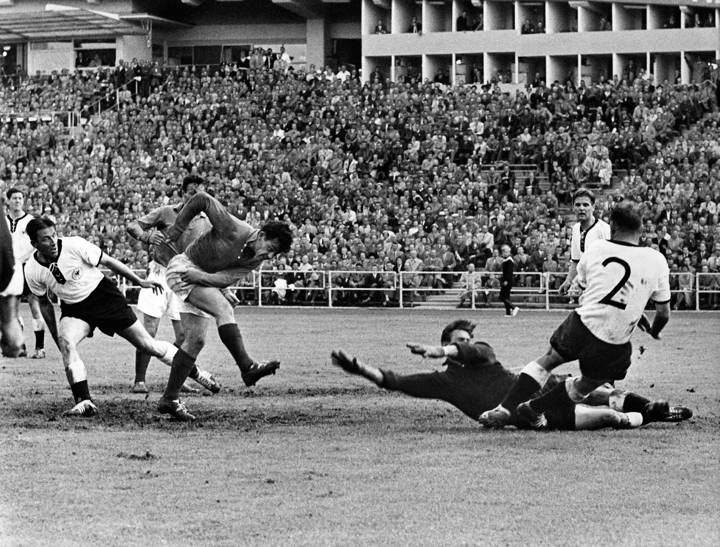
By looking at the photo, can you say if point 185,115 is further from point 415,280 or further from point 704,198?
point 704,198

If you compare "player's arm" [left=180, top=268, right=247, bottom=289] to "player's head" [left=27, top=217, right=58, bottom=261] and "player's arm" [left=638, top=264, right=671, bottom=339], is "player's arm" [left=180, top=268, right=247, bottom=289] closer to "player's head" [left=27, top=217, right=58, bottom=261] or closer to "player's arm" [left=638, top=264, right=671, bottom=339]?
"player's head" [left=27, top=217, right=58, bottom=261]

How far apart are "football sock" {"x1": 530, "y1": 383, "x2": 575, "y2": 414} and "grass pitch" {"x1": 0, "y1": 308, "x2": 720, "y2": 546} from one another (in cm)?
24

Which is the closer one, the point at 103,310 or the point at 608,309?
the point at 608,309

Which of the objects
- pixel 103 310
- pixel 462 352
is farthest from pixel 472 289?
pixel 462 352

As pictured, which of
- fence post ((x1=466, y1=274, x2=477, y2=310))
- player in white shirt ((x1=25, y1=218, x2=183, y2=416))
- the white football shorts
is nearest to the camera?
the white football shorts

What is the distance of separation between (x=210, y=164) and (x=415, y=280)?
974 cm

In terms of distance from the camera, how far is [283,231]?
36.1 feet

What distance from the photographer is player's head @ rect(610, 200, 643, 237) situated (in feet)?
32.1

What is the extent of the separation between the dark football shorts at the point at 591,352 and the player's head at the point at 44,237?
4.38 metres

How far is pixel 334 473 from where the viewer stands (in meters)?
8.42

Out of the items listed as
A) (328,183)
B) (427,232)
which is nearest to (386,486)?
(427,232)

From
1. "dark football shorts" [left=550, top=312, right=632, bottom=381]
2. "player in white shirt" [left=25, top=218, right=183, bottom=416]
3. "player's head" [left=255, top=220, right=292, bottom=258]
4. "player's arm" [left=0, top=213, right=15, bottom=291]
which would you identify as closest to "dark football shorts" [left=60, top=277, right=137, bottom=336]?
"player in white shirt" [left=25, top=218, right=183, bottom=416]

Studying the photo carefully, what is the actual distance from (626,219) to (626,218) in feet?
0.03

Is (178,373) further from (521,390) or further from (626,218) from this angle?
(626,218)
